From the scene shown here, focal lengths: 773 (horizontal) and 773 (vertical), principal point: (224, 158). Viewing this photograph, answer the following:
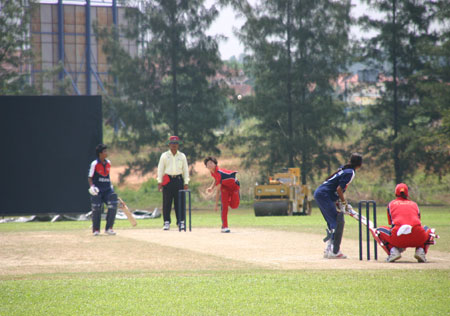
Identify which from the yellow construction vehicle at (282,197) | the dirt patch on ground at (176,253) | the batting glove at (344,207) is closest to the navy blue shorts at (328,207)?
the batting glove at (344,207)

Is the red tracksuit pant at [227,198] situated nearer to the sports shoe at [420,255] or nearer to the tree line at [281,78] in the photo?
the sports shoe at [420,255]

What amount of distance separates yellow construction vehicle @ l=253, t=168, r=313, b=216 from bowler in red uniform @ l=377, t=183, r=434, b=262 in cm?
1777

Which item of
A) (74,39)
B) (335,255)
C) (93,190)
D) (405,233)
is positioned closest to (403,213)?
(405,233)

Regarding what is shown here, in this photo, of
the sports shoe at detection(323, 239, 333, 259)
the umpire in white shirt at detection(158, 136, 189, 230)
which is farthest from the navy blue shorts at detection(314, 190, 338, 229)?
the umpire in white shirt at detection(158, 136, 189, 230)

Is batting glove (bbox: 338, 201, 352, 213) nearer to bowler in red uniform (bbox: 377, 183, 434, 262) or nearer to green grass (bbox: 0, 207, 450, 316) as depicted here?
bowler in red uniform (bbox: 377, 183, 434, 262)

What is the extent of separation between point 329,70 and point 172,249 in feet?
103

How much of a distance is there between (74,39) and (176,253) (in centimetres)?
5374

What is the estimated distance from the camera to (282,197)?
30.7 metres

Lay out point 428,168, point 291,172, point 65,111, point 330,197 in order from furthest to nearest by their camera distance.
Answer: point 428,168 → point 291,172 → point 65,111 → point 330,197

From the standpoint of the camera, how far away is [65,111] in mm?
27594

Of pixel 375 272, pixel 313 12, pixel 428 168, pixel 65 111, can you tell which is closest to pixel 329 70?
pixel 313 12

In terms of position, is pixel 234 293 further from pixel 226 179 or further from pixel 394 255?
pixel 226 179

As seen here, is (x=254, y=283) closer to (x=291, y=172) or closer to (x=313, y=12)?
(x=291, y=172)

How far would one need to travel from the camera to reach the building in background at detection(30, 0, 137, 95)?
6281cm
